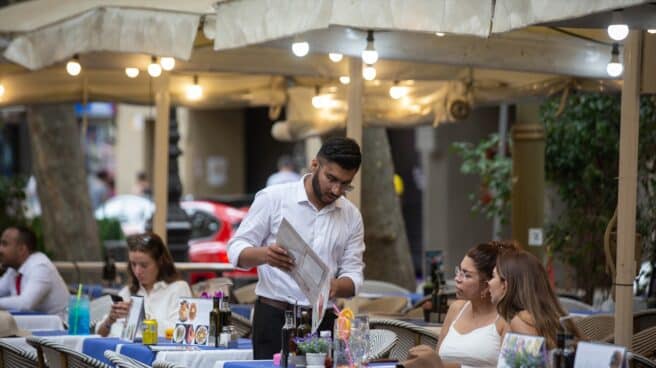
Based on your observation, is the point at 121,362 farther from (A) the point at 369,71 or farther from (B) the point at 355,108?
(A) the point at 369,71

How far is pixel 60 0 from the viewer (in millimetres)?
11430

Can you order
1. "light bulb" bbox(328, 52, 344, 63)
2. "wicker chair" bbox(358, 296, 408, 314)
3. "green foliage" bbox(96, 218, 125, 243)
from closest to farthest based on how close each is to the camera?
"light bulb" bbox(328, 52, 344, 63)
"wicker chair" bbox(358, 296, 408, 314)
"green foliage" bbox(96, 218, 125, 243)

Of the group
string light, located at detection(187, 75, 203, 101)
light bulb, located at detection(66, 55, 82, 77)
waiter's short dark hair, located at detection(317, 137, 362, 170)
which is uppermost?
string light, located at detection(187, 75, 203, 101)

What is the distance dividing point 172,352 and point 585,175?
6.69m

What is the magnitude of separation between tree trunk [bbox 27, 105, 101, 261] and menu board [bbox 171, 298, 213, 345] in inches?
451

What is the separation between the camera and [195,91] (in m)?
14.4

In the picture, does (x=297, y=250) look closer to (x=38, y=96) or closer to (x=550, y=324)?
(x=550, y=324)

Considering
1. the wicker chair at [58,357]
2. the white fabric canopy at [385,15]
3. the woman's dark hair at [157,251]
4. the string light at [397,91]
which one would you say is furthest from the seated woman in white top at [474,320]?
the string light at [397,91]

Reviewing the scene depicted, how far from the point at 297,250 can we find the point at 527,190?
8.83 m

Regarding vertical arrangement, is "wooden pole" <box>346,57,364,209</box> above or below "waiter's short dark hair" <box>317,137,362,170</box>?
above

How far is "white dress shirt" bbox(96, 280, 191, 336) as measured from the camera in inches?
360

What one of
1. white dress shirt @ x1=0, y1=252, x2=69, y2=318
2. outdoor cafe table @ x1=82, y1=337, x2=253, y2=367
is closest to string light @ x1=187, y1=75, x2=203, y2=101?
white dress shirt @ x1=0, y1=252, x2=69, y2=318

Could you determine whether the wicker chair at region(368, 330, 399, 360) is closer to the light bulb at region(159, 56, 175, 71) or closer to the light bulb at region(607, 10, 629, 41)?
the light bulb at region(607, 10, 629, 41)

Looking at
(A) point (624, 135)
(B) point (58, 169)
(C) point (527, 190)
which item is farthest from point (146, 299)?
(B) point (58, 169)
